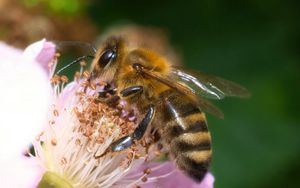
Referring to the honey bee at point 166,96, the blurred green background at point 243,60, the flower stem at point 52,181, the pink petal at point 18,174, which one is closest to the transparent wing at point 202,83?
the honey bee at point 166,96

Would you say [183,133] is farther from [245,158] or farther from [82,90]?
[245,158]

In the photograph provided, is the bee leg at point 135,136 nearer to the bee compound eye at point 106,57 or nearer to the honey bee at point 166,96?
the honey bee at point 166,96

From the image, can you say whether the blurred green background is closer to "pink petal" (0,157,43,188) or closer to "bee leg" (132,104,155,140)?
"bee leg" (132,104,155,140)

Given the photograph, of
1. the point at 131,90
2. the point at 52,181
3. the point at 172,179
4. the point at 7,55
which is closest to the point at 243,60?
the point at 172,179

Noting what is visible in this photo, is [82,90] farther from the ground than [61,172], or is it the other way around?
[82,90]

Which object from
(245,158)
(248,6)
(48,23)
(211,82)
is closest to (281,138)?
(245,158)

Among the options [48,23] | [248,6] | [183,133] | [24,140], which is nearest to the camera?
[24,140]

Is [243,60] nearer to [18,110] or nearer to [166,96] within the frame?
[166,96]

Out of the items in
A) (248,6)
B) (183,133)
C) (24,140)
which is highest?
(24,140)
